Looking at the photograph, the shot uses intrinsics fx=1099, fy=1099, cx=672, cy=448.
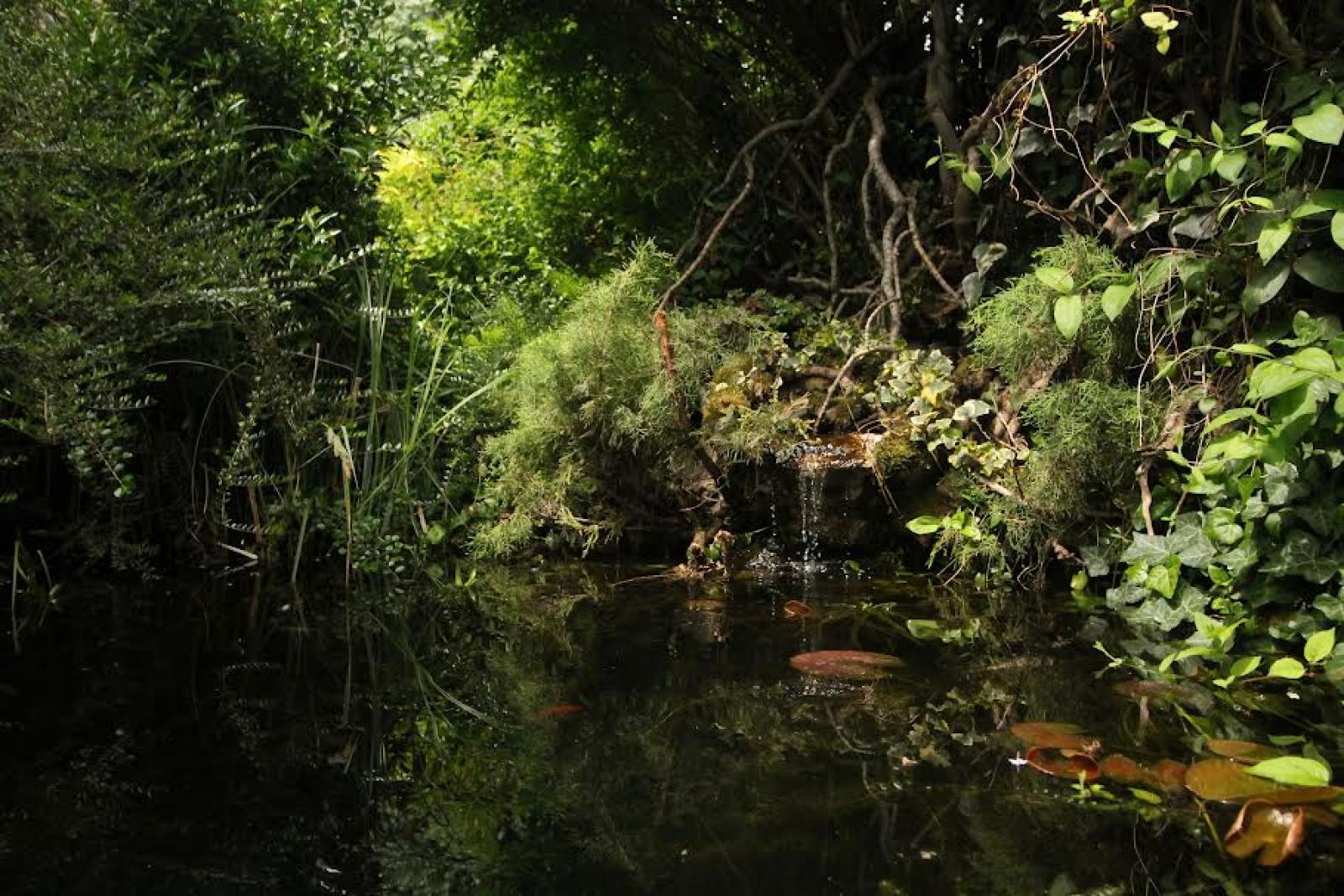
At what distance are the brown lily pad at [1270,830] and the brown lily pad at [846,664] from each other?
0.95 m

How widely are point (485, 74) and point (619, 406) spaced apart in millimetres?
2397

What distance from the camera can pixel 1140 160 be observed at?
3.30m

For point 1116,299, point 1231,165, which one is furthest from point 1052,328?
point 1231,165

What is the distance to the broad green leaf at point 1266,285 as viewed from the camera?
288cm

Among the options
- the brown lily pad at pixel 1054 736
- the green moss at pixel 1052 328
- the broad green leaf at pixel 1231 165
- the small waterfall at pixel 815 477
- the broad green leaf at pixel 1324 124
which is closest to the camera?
the brown lily pad at pixel 1054 736

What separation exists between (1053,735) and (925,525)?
56.6 inches

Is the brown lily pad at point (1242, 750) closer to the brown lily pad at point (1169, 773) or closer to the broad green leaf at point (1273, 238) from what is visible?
the brown lily pad at point (1169, 773)

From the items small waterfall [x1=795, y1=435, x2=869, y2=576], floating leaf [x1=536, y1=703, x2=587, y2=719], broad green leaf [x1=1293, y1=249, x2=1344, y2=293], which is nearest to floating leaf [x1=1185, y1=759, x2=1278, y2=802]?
floating leaf [x1=536, y1=703, x2=587, y2=719]

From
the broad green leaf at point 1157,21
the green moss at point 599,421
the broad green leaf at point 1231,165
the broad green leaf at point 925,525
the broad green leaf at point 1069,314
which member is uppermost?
the broad green leaf at point 1157,21

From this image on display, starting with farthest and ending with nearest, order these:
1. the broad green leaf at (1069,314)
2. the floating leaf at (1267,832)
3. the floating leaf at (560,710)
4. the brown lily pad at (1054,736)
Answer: the broad green leaf at (1069,314), the floating leaf at (560,710), the brown lily pad at (1054,736), the floating leaf at (1267,832)

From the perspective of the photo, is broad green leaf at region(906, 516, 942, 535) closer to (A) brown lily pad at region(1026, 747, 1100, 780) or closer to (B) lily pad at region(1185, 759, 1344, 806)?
(A) brown lily pad at region(1026, 747, 1100, 780)

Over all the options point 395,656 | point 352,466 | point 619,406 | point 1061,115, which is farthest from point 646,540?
point 1061,115

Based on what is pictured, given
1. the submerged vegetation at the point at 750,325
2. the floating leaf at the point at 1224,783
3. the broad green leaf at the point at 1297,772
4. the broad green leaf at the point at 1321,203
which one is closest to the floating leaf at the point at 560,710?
the submerged vegetation at the point at 750,325

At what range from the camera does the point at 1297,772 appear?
1.79 m
